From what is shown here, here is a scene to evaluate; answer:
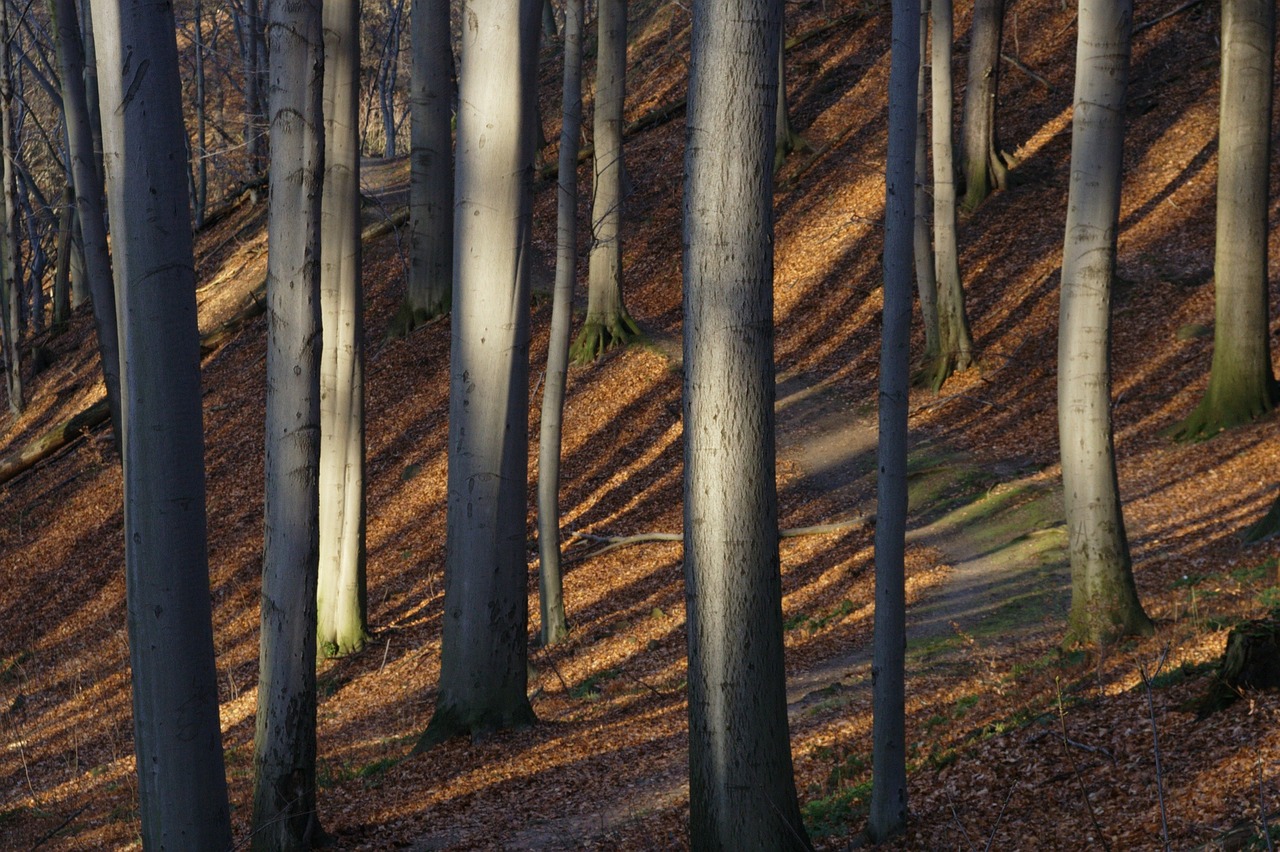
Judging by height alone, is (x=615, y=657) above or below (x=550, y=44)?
below

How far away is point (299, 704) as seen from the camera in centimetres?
650

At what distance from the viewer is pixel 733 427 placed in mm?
4660

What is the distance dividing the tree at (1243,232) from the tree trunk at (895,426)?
28.9 ft

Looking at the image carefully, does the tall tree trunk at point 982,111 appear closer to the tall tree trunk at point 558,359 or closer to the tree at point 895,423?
the tall tree trunk at point 558,359

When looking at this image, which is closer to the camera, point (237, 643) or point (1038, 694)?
point (1038, 694)

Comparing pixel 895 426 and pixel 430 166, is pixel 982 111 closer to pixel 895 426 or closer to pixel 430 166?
pixel 430 166

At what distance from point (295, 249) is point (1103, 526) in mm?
5565

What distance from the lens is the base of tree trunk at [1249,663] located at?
5.29m

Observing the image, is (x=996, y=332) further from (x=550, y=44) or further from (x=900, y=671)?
(x=550, y=44)

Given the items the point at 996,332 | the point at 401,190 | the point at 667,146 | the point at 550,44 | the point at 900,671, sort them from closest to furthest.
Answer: the point at 900,671
the point at 996,332
the point at 667,146
the point at 401,190
the point at 550,44

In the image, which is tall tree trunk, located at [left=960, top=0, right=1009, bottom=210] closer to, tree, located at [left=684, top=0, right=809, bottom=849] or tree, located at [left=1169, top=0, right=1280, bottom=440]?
tree, located at [left=1169, top=0, right=1280, bottom=440]

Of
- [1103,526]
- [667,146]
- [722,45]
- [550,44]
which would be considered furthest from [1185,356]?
[550,44]

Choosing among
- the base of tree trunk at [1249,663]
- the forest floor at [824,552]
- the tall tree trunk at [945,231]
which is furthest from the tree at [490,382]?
the tall tree trunk at [945,231]

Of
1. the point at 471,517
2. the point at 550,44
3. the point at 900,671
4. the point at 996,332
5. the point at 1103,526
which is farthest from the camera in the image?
the point at 550,44
